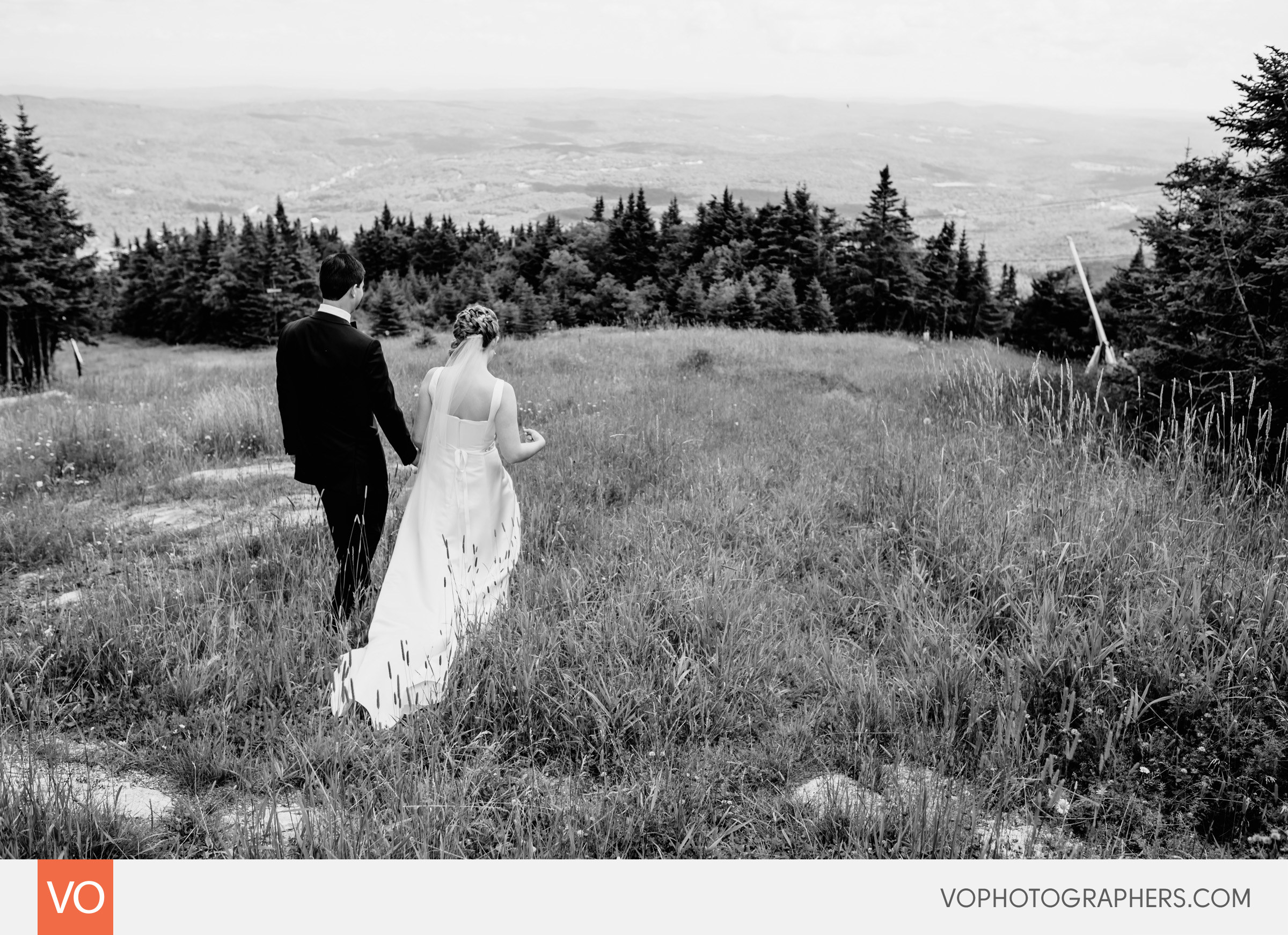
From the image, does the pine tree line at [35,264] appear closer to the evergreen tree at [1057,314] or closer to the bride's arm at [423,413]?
the bride's arm at [423,413]

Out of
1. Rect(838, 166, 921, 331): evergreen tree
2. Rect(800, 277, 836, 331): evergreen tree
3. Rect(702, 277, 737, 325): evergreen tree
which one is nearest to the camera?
Rect(702, 277, 737, 325): evergreen tree

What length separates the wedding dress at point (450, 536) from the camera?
4418mm

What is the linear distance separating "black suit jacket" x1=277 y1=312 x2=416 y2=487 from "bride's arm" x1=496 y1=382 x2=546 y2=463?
1.96ft

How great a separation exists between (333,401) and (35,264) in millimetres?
49070

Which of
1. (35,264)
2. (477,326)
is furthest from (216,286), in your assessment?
(477,326)

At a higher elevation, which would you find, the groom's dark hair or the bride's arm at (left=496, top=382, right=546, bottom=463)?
the groom's dark hair

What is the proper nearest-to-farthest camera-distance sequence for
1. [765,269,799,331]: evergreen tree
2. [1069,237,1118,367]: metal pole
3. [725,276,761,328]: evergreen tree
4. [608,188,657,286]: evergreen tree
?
[1069,237,1118,367]: metal pole → [725,276,761,328]: evergreen tree → [765,269,799,331]: evergreen tree → [608,188,657,286]: evergreen tree

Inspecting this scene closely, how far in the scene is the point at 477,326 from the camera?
15.3ft

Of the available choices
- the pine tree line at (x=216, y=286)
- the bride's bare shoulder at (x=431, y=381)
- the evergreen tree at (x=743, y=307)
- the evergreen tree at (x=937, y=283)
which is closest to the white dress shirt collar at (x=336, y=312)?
the bride's bare shoulder at (x=431, y=381)

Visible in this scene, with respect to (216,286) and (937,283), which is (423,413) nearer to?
(937,283)

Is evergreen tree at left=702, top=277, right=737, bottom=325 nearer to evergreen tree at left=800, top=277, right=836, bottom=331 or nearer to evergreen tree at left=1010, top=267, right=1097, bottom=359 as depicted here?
evergreen tree at left=800, top=277, right=836, bottom=331

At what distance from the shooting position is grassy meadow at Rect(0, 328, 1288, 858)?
293cm

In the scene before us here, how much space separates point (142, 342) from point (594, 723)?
115m

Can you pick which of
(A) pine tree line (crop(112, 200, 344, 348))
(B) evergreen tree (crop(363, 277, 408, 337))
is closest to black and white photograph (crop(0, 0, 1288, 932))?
(B) evergreen tree (crop(363, 277, 408, 337))
